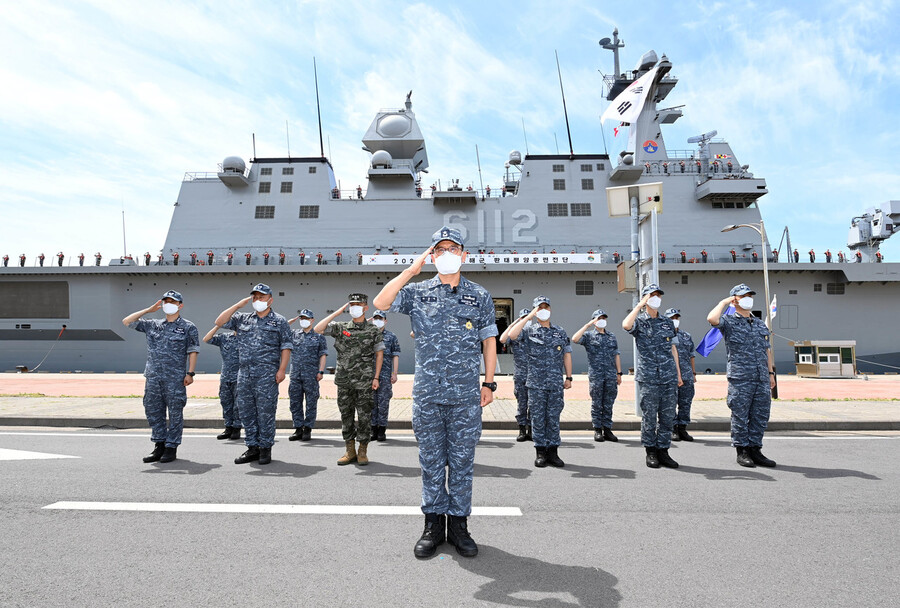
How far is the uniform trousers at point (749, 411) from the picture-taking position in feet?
16.4

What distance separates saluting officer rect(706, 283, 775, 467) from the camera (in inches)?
196

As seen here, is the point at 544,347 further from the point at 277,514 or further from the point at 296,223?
the point at 296,223

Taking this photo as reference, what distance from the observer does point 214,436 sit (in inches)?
262

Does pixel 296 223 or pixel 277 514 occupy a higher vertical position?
pixel 296 223

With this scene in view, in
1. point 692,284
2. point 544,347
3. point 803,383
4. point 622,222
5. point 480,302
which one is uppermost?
point 622,222

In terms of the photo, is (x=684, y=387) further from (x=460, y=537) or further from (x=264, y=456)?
(x=264, y=456)

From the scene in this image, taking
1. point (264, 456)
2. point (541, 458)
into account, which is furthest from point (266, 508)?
point (541, 458)

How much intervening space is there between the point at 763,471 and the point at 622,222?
18065 mm

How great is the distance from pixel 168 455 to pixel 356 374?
2.20 meters

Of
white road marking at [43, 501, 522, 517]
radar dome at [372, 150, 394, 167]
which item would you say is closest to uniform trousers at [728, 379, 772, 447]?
white road marking at [43, 501, 522, 517]

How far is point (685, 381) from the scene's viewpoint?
7035mm

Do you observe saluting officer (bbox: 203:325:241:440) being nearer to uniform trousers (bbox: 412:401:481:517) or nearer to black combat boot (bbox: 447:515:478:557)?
uniform trousers (bbox: 412:401:481:517)

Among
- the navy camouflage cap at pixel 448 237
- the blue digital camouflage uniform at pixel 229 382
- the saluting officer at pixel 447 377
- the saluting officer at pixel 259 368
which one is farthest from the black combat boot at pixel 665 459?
the blue digital camouflage uniform at pixel 229 382

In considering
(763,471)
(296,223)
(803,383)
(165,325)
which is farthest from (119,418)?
(803,383)
